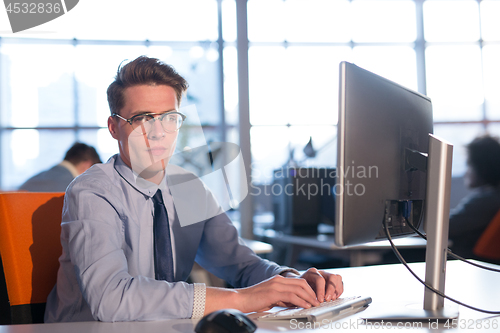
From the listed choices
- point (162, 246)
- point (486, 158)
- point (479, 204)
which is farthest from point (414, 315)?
point (486, 158)

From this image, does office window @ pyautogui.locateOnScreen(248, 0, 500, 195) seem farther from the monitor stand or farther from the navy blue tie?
the monitor stand

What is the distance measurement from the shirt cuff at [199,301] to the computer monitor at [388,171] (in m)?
0.32

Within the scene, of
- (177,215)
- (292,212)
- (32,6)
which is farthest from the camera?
(32,6)

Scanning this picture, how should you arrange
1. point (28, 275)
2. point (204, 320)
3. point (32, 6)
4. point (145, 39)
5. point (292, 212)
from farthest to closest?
point (145, 39) < point (32, 6) < point (292, 212) < point (28, 275) < point (204, 320)

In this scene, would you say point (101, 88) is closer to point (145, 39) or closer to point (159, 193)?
point (145, 39)

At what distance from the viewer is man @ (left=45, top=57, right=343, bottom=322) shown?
0.89 meters

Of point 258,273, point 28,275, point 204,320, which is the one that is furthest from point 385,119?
point 28,275

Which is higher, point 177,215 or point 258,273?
point 177,215

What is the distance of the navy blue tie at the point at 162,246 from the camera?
1189 mm

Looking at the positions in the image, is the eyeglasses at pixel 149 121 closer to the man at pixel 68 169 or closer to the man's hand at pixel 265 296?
the man's hand at pixel 265 296

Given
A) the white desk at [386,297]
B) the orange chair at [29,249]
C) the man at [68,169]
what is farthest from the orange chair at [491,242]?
the man at [68,169]

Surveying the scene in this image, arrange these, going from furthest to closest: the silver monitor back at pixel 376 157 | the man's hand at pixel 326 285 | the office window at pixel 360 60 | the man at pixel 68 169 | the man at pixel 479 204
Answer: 1. the office window at pixel 360 60
2. the man at pixel 68 169
3. the man at pixel 479 204
4. the man's hand at pixel 326 285
5. the silver monitor back at pixel 376 157

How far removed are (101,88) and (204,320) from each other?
4811mm

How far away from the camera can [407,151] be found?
92 cm
